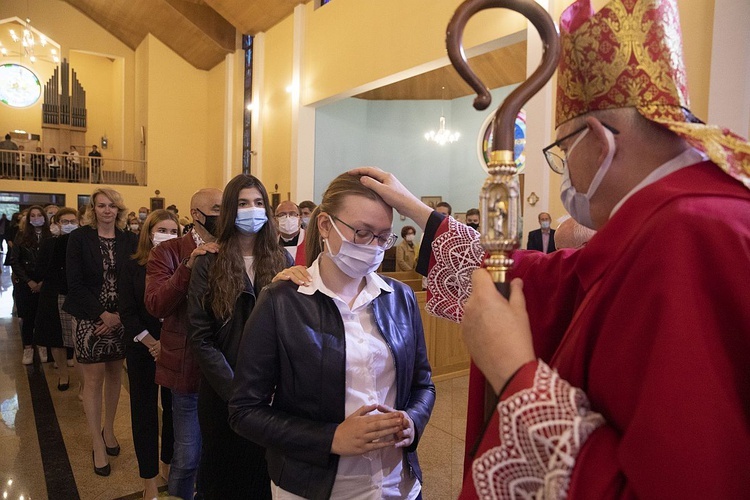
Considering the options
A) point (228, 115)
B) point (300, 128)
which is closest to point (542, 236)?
point (300, 128)

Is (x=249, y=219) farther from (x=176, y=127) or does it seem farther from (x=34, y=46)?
(x=34, y=46)

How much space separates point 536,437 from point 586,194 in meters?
0.45

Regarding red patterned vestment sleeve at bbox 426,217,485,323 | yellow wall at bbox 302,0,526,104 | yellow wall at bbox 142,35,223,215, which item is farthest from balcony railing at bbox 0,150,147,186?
red patterned vestment sleeve at bbox 426,217,485,323

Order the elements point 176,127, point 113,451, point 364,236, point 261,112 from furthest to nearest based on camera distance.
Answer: point 176,127 → point 261,112 → point 113,451 → point 364,236

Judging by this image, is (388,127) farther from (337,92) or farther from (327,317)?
(327,317)

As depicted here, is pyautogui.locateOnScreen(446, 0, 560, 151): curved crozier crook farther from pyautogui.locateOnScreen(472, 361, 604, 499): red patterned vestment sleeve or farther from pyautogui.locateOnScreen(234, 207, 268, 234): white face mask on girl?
pyautogui.locateOnScreen(234, 207, 268, 234): white face mask on girl

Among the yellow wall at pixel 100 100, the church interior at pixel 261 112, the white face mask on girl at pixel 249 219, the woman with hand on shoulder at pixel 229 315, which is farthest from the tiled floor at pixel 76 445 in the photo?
the yellow wall at pixel 100 100

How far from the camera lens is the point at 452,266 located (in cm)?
140

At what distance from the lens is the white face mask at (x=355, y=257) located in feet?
5.33

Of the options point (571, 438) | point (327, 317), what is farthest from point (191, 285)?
point (571, 438)

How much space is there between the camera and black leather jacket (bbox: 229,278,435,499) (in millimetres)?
1432

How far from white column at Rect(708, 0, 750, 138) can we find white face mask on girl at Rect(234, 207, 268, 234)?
13.7 ft

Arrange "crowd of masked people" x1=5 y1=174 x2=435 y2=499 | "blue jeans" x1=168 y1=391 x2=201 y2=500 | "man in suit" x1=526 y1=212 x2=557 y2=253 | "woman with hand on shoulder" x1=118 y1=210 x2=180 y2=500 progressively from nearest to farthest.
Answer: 1. "crowd of masked people" x1=5 y1=174 x2=435 y2=499
2. "blue jeans" x1=168 y1=391 x2=201 y2=500
3. "woman with hand on shoulder" x1=118 y1=210 x2=180 y2=500
4. "man in suit" x1=526 y1=212 x2=557 y2=253

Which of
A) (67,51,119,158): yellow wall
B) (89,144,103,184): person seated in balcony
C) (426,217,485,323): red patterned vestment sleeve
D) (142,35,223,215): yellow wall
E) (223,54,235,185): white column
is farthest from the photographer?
(67,51,119,158): yellow wall
